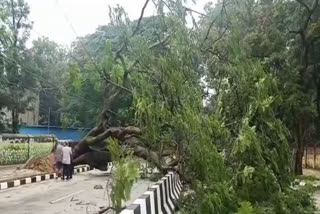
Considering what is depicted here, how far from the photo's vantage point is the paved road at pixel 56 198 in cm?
988

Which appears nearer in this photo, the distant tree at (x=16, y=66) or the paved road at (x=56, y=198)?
the paved road at (x=56, y=198)

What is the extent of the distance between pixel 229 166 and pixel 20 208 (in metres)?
4.72

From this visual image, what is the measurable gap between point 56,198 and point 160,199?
5.64 metres

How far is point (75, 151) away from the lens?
19.0m

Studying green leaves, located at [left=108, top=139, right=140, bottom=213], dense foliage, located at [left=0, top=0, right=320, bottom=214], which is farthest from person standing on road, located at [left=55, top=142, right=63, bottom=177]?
green leaves, located at [left=108, top=139, right=140, bottom=213]

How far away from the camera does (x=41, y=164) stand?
65.0ft

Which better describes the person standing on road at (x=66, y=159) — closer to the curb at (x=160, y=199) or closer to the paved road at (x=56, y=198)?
the paved road at (x=56, y=198)

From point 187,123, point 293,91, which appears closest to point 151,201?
point 187,123

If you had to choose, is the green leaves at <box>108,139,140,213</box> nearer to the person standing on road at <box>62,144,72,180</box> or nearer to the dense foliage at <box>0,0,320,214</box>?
the dense foliage at <box>0,0,320,214</box>

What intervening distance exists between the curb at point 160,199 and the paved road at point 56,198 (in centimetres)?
61

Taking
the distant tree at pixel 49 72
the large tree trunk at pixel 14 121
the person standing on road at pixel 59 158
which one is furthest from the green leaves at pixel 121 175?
the large tree trunk at pixel 14 121

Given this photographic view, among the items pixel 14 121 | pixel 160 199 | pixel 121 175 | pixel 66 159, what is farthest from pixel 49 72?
pixel 121 175

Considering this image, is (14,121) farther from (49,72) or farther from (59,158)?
(59,158)

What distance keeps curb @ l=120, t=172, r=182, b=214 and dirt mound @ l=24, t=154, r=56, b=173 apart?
1095 cm
